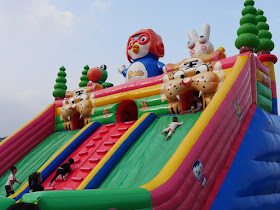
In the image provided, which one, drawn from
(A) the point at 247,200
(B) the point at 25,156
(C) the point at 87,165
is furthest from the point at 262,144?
(B) the point at 25,156

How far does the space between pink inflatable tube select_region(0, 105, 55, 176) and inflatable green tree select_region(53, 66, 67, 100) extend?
0.62m

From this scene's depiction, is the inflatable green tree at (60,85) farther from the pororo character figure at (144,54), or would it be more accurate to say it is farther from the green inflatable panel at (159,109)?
the green inflatable panel at (159,109)

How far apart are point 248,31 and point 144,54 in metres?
2.80

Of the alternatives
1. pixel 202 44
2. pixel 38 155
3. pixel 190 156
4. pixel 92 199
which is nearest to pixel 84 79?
pixel 38 155

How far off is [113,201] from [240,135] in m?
2.85

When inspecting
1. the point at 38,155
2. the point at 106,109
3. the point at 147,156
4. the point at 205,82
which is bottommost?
the point at 38,155

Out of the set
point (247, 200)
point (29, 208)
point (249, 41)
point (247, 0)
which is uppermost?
point (247, 0)

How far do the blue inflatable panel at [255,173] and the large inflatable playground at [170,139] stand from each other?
0.6 inches

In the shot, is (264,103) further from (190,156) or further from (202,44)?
(190,156)

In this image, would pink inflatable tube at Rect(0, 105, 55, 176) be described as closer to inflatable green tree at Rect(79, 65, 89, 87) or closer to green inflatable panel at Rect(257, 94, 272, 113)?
inflatable green tree at Rect(79, 65, 89, 87)

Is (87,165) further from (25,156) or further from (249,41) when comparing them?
(249,41)

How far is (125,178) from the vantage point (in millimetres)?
4516

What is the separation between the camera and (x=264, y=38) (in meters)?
7.30

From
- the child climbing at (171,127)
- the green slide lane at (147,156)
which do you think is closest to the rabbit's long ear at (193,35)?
the green slide lane at (147,156)
